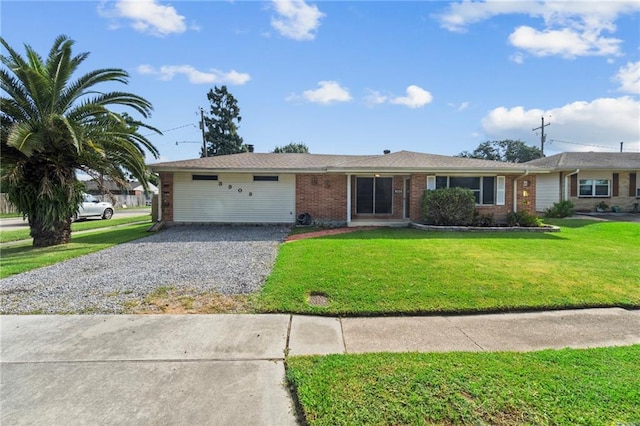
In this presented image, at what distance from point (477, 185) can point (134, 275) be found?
1253 centimetres

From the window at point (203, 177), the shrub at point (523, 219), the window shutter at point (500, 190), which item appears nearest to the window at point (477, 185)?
the window shutter at point (500, 190)

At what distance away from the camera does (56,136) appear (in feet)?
30.2

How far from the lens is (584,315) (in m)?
4.37

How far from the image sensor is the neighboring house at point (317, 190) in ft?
44.0

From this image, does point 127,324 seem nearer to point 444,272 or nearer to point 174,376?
point 174,376

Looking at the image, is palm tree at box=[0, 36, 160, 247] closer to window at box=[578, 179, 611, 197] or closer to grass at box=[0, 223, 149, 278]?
grass at box=[0, 223, 149, 278]

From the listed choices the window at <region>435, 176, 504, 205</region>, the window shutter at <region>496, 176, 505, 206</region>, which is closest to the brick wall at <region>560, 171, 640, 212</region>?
the window shutter at <region>496, 176, 505, 206</region>

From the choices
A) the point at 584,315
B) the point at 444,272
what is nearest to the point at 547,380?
the point at 584,315

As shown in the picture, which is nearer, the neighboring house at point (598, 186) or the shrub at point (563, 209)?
the shrub at point (563, 209)

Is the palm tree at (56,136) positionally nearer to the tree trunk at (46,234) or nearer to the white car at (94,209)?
the tree trunk at (46,234)

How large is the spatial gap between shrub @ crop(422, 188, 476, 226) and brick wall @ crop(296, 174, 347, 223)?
3575mm

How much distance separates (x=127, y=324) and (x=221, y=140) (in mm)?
35778

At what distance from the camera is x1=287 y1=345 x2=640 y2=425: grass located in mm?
2305

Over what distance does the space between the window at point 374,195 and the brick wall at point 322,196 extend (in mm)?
874
